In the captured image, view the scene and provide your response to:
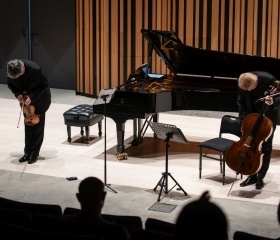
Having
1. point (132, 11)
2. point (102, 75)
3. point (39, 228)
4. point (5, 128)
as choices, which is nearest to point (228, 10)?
point (132, 11)

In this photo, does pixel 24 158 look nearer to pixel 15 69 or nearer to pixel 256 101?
pixel 15 69

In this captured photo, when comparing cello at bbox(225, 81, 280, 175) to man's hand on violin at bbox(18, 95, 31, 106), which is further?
man's hand on violin at bbox(18, 95, 31, 106)

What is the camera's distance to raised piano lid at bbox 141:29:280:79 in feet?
26.6

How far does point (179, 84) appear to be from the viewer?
28.9 ft

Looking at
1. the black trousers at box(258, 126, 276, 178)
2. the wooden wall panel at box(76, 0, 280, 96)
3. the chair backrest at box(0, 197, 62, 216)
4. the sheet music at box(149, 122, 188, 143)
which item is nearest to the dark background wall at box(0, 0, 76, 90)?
the wooden wall panel at box(76, 0, 280, 96)

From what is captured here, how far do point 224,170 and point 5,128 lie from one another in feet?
12.4

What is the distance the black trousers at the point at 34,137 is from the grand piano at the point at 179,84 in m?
0.68

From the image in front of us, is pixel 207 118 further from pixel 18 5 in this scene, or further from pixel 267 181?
pixel 18 5

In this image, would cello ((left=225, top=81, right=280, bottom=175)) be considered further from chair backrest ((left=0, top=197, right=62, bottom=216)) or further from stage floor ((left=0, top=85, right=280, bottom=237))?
chair backrest ((left=0, top=197, right=62, bottom=216))

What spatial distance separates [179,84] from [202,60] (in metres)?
0.45

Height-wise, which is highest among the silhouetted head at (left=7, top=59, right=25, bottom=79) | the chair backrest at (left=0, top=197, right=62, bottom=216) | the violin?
the silhouetted head at (left=7, top=59, right=25, bottom=79)

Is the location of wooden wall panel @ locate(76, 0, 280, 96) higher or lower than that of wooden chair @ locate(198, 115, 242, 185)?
higher

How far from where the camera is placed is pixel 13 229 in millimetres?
3695

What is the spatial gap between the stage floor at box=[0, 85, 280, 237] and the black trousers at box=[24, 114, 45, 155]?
0.17m
